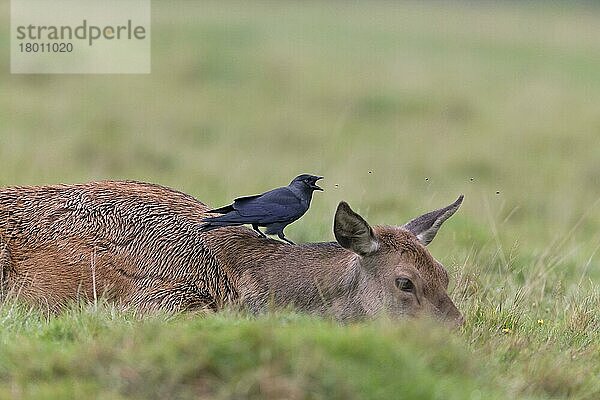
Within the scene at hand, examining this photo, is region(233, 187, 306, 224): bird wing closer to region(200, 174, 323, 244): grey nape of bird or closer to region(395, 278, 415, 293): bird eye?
region(200, 174, 323, 244): grey nape of bird

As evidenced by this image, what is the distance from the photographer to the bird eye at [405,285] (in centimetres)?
581

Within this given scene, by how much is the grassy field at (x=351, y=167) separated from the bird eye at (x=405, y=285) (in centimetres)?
25

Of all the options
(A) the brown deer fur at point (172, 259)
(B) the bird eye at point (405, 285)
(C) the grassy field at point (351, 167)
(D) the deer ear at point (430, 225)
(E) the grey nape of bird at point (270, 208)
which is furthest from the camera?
(D) the deer ear at point (430, 225)

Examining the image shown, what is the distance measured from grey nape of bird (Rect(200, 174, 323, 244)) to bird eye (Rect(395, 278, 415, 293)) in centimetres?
79

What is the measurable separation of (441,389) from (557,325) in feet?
6.10

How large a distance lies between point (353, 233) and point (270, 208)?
0.58 meters

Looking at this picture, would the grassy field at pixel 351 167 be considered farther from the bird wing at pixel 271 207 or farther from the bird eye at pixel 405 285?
the bird wing at pixel 271 207

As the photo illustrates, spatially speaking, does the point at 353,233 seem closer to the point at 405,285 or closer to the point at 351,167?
the point at 405,285

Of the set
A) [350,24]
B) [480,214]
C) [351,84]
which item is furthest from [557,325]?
[350,24]

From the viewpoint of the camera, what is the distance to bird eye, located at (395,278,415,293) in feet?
19.1

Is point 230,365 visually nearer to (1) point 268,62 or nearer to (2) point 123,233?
(2) point 123,233

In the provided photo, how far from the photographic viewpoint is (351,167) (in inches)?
556

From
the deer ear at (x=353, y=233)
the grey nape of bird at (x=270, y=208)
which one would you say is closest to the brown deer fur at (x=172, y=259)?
the deer ear at (x=353, y=233)

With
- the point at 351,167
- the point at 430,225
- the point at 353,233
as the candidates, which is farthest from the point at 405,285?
the point at 351,167
